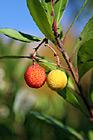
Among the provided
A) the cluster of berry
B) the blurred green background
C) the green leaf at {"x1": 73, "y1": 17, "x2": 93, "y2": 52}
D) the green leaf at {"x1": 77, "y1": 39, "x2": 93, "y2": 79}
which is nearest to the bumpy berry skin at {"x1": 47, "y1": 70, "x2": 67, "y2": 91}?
the cluster of berry

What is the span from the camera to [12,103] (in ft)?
5.31

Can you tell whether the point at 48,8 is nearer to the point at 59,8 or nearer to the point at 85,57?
the point at 59,8

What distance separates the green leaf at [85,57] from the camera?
2.43ft

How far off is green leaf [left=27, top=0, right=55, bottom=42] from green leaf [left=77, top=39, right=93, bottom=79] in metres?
0.12

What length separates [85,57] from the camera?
0.81 meters

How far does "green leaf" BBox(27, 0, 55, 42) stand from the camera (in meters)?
0.72

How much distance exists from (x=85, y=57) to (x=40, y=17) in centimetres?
22

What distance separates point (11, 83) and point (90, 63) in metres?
1.03

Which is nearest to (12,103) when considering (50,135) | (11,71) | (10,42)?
(11,71)

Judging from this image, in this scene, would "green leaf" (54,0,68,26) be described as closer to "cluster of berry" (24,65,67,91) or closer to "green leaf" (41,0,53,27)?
"green leaf" (41,0,53,27)

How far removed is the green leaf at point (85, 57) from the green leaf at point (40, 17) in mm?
116

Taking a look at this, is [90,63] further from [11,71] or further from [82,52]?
[11,71]

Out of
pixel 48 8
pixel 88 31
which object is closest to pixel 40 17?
pixel 48 8

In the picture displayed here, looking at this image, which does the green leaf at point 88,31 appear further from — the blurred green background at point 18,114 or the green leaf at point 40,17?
the blurred green background at point 18,114
